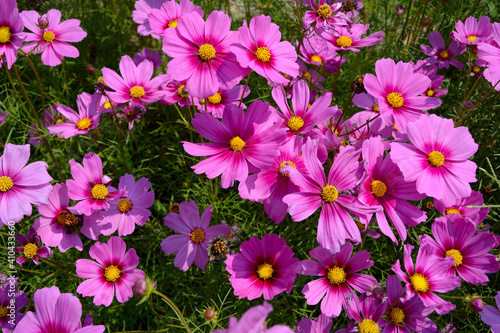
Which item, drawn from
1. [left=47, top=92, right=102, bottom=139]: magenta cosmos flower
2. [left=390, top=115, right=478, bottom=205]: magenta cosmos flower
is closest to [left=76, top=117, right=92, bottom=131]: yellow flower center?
[left=47, top=92, right=102, bottom=139]: magenta cosmos flower

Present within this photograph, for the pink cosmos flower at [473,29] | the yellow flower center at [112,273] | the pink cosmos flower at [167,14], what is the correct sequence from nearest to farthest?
the yellow flower center at [112,273], the pink cosmos flower at [167,14], the pink cosmos flower at [473,29]

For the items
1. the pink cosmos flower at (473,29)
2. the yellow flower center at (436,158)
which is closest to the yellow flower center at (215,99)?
the yellow flower center at (436,158)


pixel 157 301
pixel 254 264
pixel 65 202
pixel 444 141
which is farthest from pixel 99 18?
pixel 444 141

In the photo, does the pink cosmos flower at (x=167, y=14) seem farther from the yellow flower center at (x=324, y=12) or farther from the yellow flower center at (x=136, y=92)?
the yellow flower center at (x=324, y=12)

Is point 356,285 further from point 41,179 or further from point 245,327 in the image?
point 41,179

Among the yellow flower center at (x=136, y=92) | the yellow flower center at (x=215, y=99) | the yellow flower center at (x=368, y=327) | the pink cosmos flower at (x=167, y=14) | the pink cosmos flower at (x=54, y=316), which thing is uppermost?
the pink cosmos flower at (x=167, y=14)

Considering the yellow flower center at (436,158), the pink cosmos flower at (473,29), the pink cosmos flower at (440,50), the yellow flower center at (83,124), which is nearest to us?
the yellow flower center at (436,158)

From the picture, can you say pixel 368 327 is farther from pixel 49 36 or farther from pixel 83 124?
pixel 49 36
